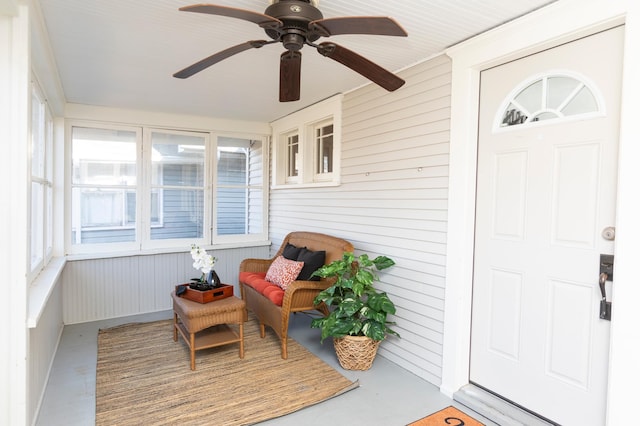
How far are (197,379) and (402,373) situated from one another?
1647 millimetres

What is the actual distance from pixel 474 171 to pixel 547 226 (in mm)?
610

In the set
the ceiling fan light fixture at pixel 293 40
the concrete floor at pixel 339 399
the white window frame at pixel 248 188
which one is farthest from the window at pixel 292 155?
the ceiling fan light fixture at pixel 293 40

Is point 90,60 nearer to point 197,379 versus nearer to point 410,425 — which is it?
point 197,379

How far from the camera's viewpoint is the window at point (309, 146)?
3963mm

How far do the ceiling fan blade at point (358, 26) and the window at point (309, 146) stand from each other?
215cm

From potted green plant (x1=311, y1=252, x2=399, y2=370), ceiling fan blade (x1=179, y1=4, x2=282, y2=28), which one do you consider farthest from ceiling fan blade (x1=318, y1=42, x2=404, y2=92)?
potted green plant (x1=311, y1=252, x2=399, y2=370)

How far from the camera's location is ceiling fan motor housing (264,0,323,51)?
5.60ft

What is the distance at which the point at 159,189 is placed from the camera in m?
4.79

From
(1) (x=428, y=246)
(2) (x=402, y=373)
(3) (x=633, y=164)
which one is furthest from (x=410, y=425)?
(3) (x=633, y=164)

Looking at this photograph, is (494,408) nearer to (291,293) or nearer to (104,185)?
(291,293)

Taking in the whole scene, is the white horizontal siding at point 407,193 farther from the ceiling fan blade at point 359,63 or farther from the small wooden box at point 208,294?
the small wooden box at point 208,294

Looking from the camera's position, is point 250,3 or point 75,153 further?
point 75,153

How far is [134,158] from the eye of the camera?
15.2 feet

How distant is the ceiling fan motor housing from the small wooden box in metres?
2.26
